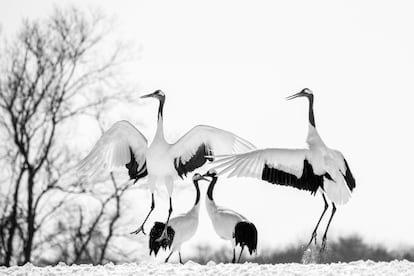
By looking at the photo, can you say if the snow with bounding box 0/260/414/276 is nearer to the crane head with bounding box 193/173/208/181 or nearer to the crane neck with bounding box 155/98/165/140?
the crane neck with bounding box 155/98/165/140

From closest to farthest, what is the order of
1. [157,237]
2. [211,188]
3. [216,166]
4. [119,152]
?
[216,166], [157,237], [211,188], [119,152]

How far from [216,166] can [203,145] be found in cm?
205

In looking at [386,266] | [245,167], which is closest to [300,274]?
[386,266]

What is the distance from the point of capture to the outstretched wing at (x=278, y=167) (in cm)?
1534

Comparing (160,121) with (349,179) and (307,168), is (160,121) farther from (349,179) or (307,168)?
(349,179)

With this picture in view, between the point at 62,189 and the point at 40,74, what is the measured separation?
357cm

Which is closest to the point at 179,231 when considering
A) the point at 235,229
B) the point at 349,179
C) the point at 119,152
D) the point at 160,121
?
the point at 235,229

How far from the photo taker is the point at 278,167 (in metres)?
15.7

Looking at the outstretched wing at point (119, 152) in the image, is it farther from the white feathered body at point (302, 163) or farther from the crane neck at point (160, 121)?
the white feathered body at point (302, 163)

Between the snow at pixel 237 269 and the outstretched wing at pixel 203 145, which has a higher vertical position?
the outstretched wing at pixel 203 145

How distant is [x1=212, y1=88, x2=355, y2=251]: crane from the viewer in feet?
50.7

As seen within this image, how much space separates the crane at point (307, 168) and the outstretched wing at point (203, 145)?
4.18ft

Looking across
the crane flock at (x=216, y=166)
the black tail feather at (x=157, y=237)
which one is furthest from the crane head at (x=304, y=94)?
the black tail feather at (x=157, y=237)

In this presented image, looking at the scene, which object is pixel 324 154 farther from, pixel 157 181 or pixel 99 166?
pixel 99 166
